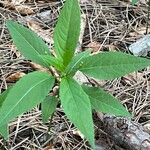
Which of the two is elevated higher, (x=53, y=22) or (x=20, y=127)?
(x=53, y=22)

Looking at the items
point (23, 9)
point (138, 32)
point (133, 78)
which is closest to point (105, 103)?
point (133, 78)

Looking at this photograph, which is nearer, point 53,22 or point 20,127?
point 20,127

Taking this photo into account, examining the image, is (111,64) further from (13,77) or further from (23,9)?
(23,9)

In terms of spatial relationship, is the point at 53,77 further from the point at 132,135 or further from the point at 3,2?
the point at 3,2

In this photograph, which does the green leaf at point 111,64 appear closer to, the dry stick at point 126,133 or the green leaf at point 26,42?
the green leaf at point 26,42

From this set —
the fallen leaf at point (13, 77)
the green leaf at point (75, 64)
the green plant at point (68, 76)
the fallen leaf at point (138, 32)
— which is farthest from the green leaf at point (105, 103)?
the fallen leaf at point (138, 32)

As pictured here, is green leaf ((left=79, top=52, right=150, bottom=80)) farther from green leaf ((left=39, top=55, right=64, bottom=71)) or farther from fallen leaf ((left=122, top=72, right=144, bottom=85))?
fallen leaf ((left=122, top=72, right=144, bottom=85))

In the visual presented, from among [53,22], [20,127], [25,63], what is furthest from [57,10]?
[20,127]
